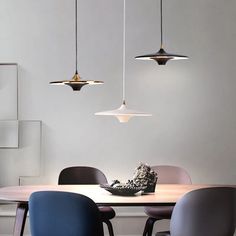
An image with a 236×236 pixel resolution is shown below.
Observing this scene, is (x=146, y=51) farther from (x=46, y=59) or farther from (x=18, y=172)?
(x=18, y=172)

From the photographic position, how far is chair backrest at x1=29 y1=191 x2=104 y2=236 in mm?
3125

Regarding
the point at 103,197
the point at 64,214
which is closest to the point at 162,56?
the point at 103,197

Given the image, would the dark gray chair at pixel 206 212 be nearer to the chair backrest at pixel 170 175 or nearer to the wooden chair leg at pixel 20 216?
the wooden chair leg at pixel 20 216

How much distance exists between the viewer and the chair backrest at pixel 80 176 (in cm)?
461

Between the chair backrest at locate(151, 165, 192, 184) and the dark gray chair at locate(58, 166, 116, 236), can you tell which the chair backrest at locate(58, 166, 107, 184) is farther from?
the chair backrest at locate(151, 165, 192, 184)

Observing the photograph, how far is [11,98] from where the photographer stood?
5.13 m

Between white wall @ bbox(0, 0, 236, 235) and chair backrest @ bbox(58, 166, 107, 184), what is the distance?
48 cm

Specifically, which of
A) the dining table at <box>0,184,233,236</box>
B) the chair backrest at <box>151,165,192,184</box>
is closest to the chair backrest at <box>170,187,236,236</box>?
the dining table at <box>0,184,233,236</box>

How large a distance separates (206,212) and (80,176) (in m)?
1.64

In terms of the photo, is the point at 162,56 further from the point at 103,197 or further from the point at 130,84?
the point at 130,84

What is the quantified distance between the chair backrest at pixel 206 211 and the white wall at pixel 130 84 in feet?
6.10

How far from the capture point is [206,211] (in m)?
3.23

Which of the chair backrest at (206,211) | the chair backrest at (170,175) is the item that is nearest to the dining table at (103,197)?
→ the chair backrest at (206,211)

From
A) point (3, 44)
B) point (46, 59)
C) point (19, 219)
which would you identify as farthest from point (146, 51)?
point (19, 219)
